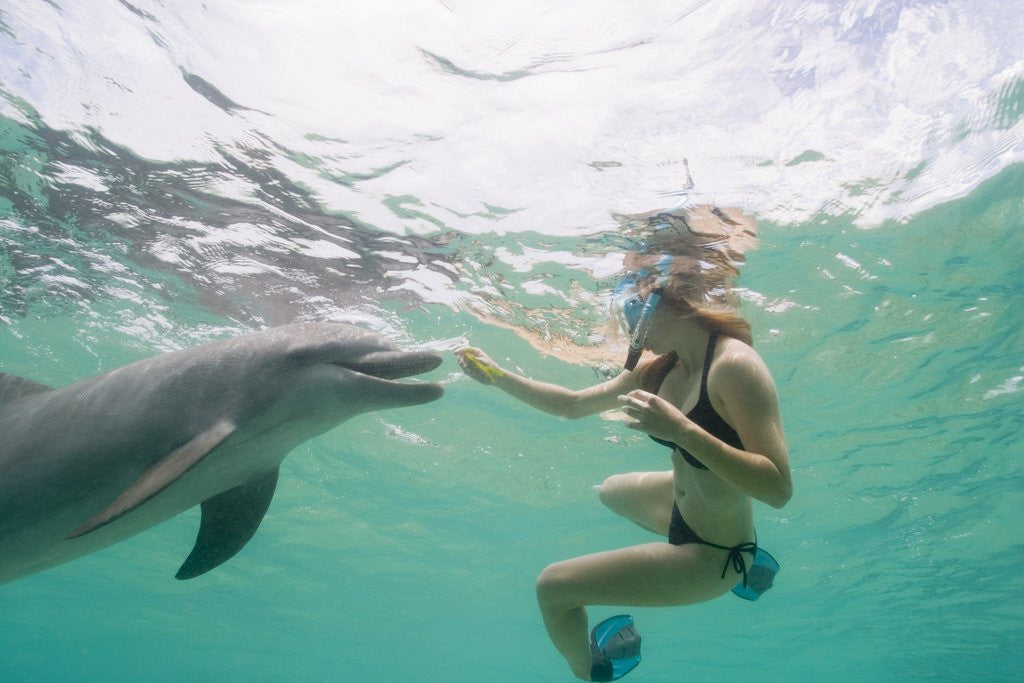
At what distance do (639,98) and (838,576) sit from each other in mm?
25154

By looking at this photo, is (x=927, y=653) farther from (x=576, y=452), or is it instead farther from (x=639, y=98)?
(x=639, y=98)

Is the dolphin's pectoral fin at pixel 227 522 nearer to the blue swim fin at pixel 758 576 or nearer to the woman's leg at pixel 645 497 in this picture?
the woman's leg at pixel 645 497

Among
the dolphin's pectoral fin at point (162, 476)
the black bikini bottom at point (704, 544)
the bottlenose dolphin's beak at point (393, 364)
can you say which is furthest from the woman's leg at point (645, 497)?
the dolphin's pectoral fin at point (162, 476)

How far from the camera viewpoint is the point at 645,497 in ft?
14.4

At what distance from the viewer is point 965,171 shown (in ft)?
23.6

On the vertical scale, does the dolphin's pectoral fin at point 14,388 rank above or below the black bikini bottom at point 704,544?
below

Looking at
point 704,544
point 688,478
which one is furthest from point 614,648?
point 688,478

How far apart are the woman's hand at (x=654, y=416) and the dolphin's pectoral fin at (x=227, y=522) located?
280cm

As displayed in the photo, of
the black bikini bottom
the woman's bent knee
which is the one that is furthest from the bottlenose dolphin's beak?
the black bikini bottom

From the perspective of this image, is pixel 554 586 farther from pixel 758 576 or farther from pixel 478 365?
pixel 478 365

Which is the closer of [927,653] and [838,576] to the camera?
[838,576]

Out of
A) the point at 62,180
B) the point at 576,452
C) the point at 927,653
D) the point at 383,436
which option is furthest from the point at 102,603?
the point at 927,653

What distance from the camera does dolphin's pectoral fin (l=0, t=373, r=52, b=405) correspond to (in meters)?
4.42

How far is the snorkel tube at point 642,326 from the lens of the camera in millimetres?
4207
